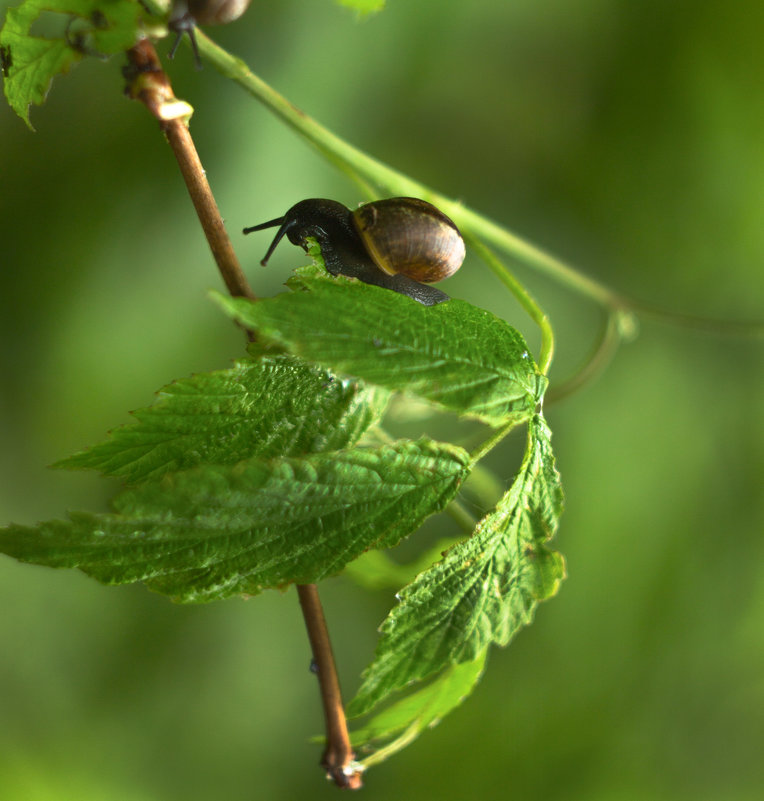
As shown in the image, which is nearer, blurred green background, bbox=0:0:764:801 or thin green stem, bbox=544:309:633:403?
thin green stem, bbox=544:309:633:403

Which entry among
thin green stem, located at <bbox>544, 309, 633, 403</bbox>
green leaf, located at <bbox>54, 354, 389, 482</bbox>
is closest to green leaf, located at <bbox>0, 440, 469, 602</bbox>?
green leaf, located at <bbox>54, 354, 389, 482</bbox>

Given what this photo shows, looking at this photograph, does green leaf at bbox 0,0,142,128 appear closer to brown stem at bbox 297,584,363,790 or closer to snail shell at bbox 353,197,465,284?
snail shell at bbox 353,197,465,284

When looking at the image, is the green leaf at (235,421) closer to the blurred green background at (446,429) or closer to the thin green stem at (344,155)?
the thin green stem at (344,155)

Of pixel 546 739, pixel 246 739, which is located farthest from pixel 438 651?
pixel 546 739

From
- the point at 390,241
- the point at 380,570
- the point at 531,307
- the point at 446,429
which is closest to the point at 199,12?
the point at 390,241

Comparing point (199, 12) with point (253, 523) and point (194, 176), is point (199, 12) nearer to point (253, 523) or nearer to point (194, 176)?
point (194, 176)

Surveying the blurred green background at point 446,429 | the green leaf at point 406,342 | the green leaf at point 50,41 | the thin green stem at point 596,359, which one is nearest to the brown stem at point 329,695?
the green leaf at point 406,342
